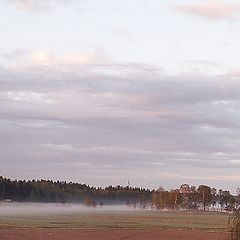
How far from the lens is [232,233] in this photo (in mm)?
27172

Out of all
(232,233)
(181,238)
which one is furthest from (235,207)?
(181,238)

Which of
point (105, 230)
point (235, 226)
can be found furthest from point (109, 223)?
point (235, 226)

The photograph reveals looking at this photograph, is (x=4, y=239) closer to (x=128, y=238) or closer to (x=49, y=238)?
(x=49, y=238)

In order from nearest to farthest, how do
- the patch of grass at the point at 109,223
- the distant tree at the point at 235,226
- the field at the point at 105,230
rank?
the distant tree at the point at 235,226, the field at the point at 105,230, the patch of grass at the point at 109,223

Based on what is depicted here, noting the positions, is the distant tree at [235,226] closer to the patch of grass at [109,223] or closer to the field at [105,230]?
the field at [105,230]

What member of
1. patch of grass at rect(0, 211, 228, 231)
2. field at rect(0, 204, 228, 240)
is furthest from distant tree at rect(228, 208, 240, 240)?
patch of grass at rect(0, 211, 228, 231)

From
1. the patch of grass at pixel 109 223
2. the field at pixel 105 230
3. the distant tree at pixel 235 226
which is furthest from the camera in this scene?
the patch of grass at pixel 109 223

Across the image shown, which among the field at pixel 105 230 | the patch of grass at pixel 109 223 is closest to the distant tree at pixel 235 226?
the field at pixel 105 230

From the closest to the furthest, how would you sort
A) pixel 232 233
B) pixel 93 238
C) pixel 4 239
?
pixel 232 233 < pixel 4 239 < pixel 93 238

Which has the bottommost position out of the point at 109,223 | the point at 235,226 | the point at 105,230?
the point at 105,230

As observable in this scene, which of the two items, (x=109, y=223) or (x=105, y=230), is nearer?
(x=105, y=230)

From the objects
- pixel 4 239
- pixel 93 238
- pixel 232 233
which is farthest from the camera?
pixel 93 238

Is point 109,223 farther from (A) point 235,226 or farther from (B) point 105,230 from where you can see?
(A) point 235,226

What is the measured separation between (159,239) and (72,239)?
29.3 ft
